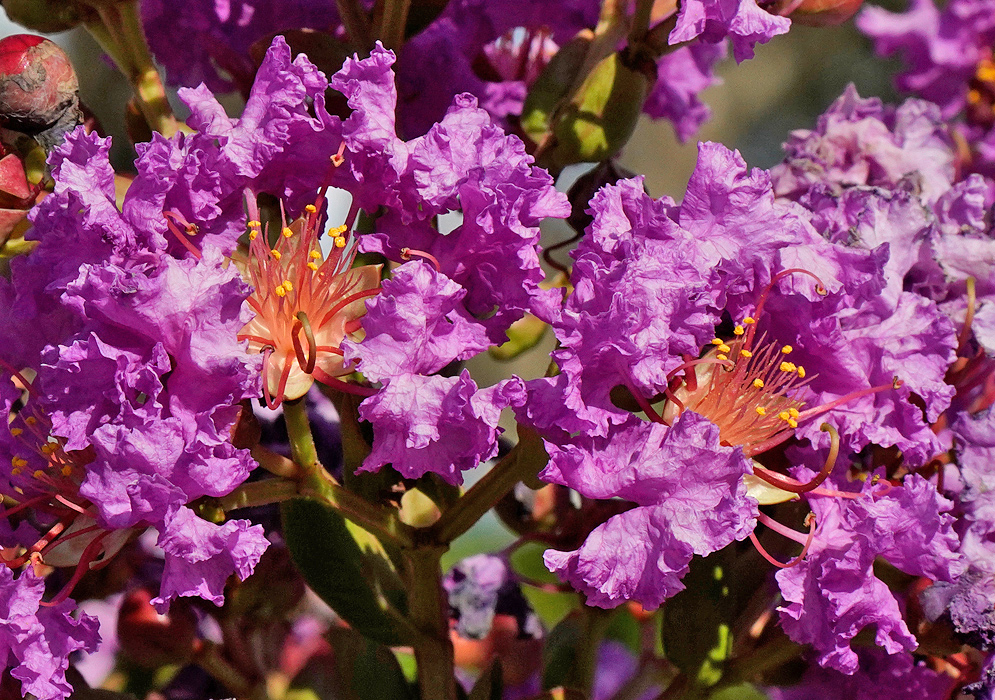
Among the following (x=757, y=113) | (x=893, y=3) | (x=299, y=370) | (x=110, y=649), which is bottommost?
(x=757, y=113)

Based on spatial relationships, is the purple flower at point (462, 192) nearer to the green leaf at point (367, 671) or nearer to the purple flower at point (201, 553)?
the purple flower at point (201, 553)

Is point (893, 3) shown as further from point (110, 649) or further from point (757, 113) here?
point (110, 649)

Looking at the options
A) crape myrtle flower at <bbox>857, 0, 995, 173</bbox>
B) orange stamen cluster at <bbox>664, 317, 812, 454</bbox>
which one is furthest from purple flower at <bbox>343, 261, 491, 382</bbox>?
crape myrtle flower at <bbox>857, 0, 995, 173</bbox>

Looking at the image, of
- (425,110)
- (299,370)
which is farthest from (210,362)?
(425,110)

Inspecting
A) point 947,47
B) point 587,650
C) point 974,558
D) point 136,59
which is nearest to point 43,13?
point 136,59

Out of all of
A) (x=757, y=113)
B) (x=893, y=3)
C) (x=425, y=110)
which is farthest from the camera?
(x=757, y=113)

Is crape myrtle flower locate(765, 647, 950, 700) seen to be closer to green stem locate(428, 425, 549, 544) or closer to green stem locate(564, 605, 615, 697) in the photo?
green stem locate(564, 605, 615, 697)
